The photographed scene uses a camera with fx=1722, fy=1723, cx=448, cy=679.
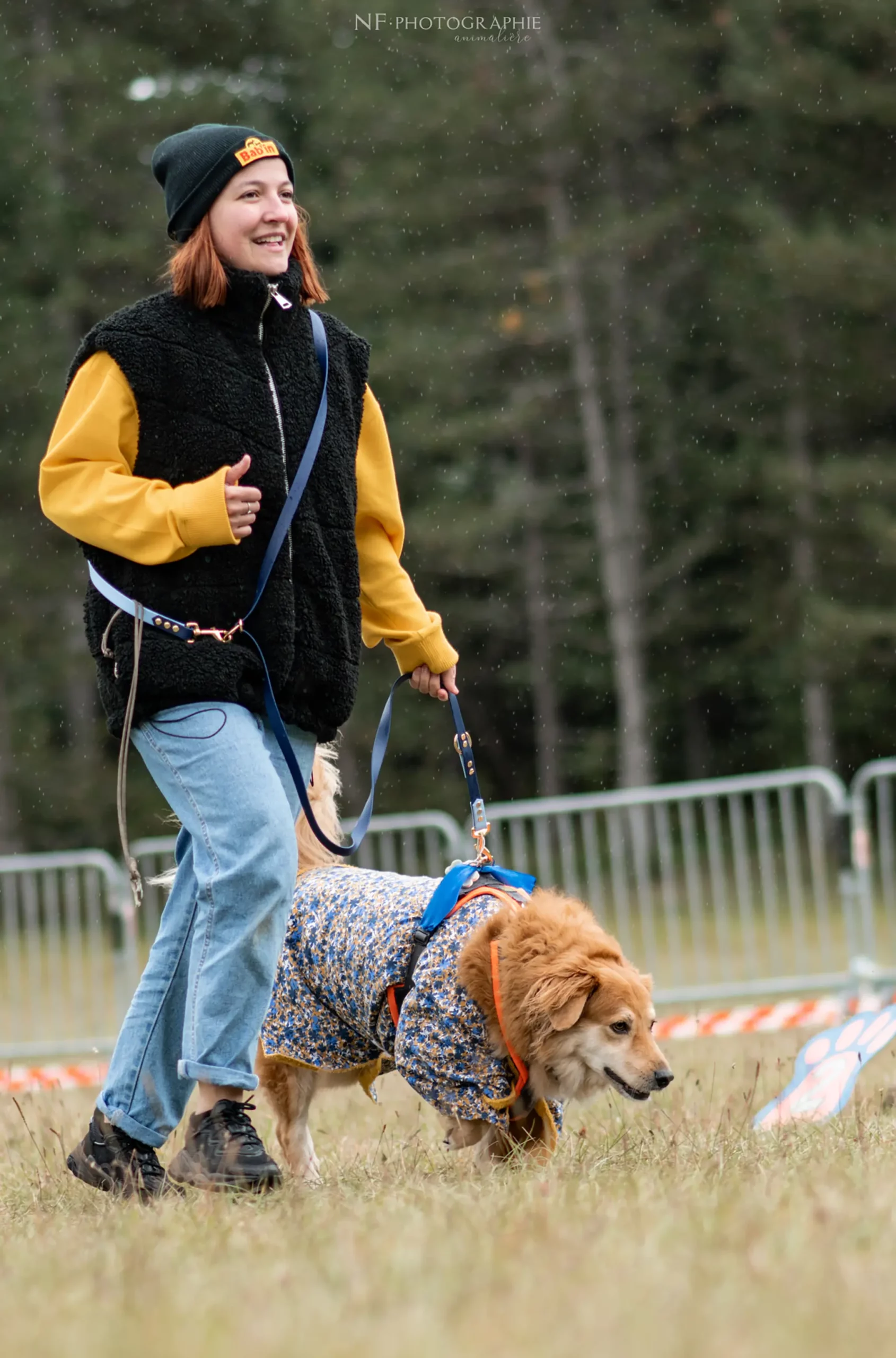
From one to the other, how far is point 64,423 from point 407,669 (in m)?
1.04

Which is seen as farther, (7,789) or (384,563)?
(7,789)

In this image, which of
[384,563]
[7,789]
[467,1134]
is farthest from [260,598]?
[7,789]

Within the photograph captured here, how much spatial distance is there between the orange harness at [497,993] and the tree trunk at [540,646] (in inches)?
647

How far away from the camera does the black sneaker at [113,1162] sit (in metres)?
3.64

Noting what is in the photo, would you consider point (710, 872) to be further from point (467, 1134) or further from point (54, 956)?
point (467, 1134)

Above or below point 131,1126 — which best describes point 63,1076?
below

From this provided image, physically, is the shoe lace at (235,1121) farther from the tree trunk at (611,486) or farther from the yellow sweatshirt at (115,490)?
the tree trunk at (611,486)

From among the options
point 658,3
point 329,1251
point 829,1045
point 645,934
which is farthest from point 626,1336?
point 658,3

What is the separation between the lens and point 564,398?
826 inches

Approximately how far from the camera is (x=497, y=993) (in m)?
4.01

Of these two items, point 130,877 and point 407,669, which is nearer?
point 130,877

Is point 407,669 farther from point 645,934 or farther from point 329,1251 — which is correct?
point 645,934

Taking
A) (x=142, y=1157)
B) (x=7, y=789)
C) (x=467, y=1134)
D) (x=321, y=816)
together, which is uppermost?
(x=321, y=816)

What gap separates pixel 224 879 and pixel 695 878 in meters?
6.31
